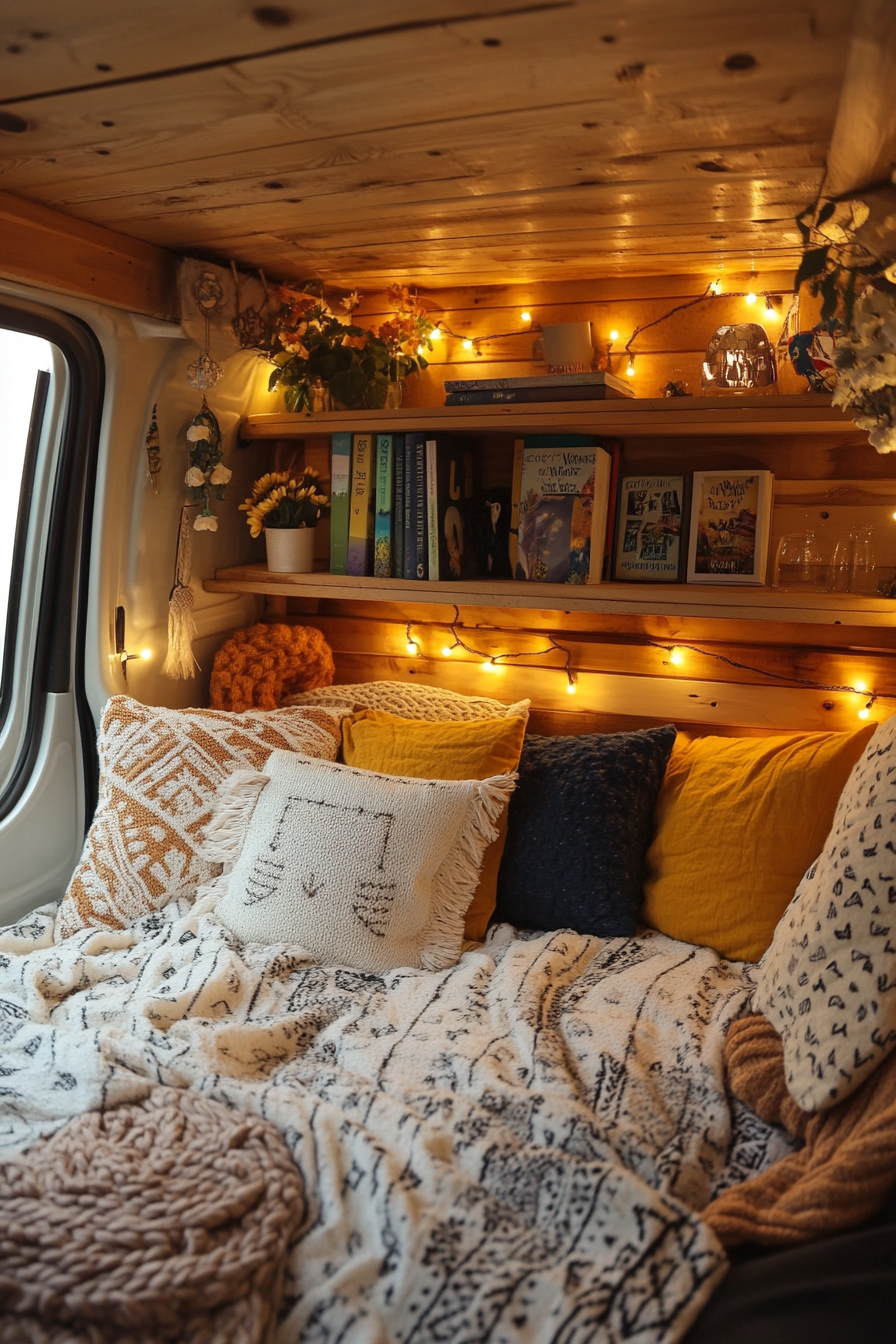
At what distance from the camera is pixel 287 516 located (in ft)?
8.32

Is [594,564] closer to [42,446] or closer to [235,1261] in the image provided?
[42,446]

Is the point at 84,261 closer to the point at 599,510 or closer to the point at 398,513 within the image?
the point at 398,513

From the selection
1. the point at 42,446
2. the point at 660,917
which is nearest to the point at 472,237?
the point at 42,446

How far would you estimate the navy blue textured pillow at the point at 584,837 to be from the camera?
204 centimetres

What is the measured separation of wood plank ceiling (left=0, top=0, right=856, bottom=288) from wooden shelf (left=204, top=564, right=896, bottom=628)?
0.70 meters

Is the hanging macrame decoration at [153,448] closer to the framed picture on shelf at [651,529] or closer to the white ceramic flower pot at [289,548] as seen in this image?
the white ceramic flower pot at [289,548]

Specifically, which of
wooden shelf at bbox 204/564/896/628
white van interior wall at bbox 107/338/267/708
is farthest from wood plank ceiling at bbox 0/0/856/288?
wooden shelf at bbox 204/564/896/628

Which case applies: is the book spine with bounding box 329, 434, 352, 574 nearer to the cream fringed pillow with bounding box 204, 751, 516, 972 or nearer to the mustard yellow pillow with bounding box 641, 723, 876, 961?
the cream fringed pillow with bounding box 204, 751, 516, 972

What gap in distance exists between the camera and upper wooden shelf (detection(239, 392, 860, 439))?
2.00 meters

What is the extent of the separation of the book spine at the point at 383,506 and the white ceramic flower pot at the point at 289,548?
8.0 inches

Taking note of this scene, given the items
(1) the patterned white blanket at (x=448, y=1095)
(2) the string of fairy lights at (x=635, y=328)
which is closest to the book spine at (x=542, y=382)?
(2) the string of fairy lights at (x=635, y=328)

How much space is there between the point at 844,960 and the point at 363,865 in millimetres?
870

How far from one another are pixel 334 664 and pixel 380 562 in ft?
1.42

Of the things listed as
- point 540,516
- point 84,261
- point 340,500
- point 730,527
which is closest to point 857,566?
point 730,527
